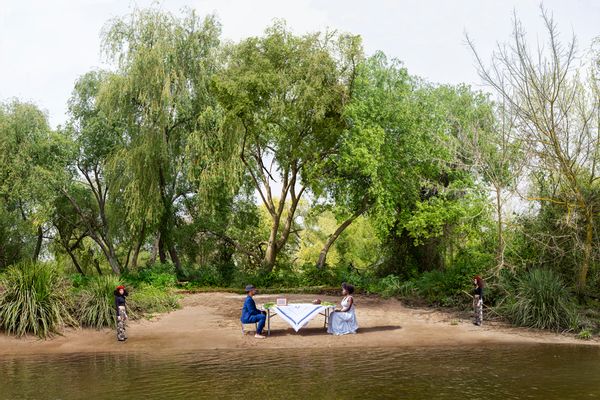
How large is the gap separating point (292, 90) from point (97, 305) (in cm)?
1317

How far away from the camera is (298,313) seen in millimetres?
14852

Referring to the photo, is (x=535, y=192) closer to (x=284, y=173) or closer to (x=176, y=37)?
(x=284, y=173)

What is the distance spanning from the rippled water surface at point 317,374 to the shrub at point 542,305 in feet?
7.21

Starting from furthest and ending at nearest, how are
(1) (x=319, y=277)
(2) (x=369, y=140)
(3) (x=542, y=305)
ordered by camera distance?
(1) (x=319, y=277) → (2) (x=369, y=140) → (3) (x=542, y=305)

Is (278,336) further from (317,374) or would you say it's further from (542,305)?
(542,305)

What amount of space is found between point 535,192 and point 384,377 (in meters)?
11.1

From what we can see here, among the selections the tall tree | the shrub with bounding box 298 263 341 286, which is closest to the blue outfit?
the shrub with bounding box 298 263 341 286

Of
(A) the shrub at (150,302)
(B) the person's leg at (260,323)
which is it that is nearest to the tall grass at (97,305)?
(A) the shrub at (150,302)

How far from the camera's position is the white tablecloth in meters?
14.7

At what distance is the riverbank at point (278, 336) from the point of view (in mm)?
14188

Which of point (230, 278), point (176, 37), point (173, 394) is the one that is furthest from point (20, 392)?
point (176, 37)

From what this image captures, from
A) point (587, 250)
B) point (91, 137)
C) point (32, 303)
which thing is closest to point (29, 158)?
point (91, 137)

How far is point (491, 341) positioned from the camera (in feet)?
48.2

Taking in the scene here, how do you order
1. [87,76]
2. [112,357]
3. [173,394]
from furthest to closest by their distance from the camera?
[87,76]
[112,357]
[173,394]
